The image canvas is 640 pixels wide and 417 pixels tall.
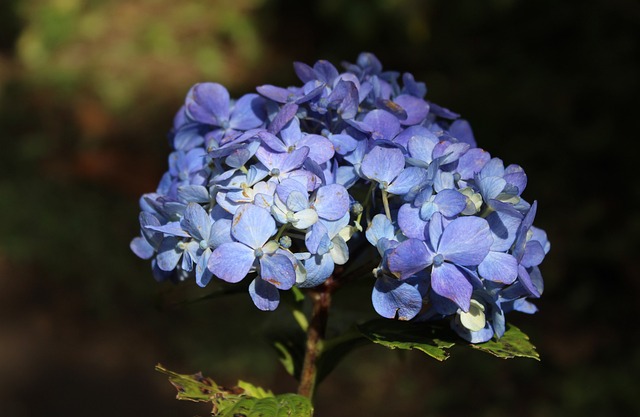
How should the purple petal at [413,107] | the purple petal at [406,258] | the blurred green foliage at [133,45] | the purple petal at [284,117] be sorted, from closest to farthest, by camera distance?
the purple petal at [406,258], the purple petal at [284,117], the purple petal at [413,107], the blurred green foliage at [133,45]

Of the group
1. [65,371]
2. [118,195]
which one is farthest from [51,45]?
[65,371]

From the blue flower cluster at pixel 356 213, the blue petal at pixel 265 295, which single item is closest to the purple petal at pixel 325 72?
the blue flower cluster at pixel 356 213

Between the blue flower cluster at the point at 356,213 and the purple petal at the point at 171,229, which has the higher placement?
the blue flower cluster at the point at 356,213

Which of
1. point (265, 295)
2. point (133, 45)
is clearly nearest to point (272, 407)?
point (265, 295)

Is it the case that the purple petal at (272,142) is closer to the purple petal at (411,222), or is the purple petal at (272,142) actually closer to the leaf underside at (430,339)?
the purple petal at (411,222)

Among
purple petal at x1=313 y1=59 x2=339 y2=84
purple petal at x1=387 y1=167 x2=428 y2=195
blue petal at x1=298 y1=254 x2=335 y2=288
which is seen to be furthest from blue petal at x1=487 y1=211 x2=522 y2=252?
purple petal at x1=313 y1=59 x2=339 y2=84

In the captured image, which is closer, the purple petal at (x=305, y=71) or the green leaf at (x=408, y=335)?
the green leaf at (x=408, y=335)
